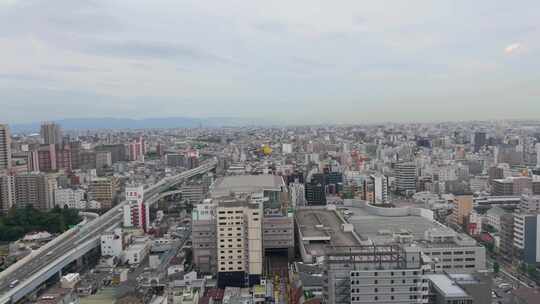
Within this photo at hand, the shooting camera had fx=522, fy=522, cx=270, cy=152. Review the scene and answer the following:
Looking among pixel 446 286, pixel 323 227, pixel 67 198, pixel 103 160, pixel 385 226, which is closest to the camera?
pixel 446 286

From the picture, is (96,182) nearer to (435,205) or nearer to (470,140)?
(435,205)

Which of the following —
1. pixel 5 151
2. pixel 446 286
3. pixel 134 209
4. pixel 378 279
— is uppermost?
pixel 5 151

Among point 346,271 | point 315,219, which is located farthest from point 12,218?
point 346,271

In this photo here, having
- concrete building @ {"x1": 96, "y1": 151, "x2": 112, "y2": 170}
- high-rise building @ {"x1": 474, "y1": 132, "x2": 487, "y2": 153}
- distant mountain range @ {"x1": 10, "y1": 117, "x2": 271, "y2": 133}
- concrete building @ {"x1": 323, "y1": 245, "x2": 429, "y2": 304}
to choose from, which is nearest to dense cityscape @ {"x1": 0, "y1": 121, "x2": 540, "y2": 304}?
concrete building @ {"x1": 323, "y1": 245, "x2": 429, "y2": 304}

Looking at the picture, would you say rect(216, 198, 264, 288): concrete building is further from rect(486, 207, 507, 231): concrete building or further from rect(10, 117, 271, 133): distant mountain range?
rect(10, 117, 271, 133): distant mountain range

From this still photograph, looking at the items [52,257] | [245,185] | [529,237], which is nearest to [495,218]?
[529,237]

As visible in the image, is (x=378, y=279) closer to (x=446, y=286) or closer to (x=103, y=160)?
(x=446, y=286)
